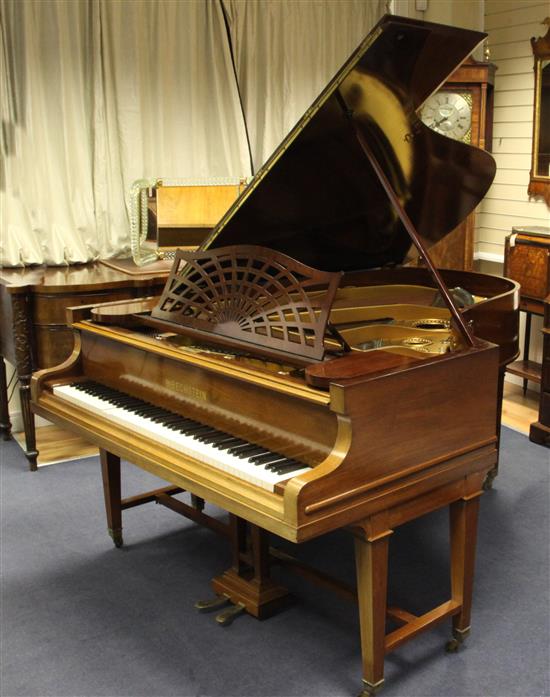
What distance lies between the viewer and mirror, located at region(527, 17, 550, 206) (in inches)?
195

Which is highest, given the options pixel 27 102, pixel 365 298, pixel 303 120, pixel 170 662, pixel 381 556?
pixel 27 102

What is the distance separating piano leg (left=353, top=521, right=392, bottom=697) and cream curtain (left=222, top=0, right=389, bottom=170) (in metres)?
3.36

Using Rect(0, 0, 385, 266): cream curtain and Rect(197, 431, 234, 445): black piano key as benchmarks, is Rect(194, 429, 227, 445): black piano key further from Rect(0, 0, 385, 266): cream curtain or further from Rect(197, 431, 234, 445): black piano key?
Rect(0, 0, 385, 266): cream curtain

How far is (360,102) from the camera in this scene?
2.51 m

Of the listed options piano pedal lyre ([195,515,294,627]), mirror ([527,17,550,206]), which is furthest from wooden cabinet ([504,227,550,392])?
piano pedal lyre ([195,515,294,627])

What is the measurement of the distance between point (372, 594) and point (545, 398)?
248cm

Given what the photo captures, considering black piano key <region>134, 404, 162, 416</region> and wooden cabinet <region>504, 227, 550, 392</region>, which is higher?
wooden cabinet <region>504, 227, 550, 392</region>

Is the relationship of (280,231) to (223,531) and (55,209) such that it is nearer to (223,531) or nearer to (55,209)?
(223,531)

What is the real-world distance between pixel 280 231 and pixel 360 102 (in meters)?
0.65

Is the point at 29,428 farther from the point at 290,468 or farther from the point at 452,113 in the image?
the point at 452,113

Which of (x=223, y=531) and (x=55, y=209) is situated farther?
(x=55, y=209)

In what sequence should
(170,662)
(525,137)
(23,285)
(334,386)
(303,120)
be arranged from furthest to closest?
(525,137) < (23,285) < (170,662) < (303,120) < (334,386)

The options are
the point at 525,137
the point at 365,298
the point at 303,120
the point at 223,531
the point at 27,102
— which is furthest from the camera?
the point at 525,137

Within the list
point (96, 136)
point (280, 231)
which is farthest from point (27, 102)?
point (280, 231)
